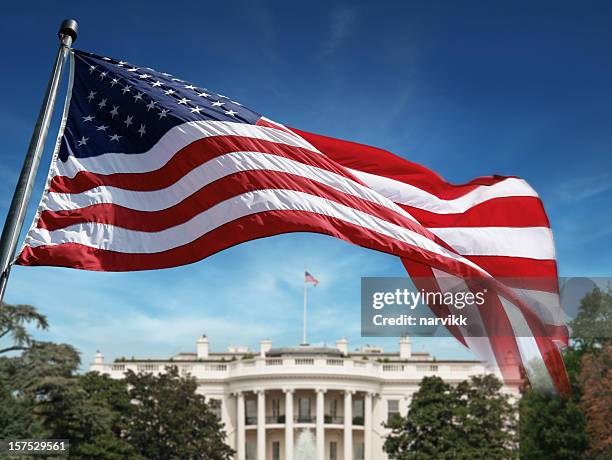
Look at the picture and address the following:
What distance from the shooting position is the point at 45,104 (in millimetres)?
6043

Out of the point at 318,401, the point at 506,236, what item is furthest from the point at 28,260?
the point at 318,401

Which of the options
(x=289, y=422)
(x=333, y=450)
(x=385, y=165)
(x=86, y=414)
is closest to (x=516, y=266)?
(x=385, y=165)

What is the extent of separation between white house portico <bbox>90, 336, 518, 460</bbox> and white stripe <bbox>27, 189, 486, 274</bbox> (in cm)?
5122

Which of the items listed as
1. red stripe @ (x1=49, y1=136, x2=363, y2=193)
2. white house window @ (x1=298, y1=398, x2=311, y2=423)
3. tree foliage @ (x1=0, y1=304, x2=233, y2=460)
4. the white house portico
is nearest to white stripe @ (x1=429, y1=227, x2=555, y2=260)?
red stripe @ (x1=49, y1=136, x2=363, y2=193)

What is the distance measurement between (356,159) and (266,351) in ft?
194

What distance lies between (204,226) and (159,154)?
83 cm

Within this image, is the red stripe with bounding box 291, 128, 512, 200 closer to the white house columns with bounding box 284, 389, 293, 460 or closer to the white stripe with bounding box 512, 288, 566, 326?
the white stripe with bounding box 512, 288, 566, 326

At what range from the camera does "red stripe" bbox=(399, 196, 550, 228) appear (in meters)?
8.27

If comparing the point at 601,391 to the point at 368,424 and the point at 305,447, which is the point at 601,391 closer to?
the point at 305,447

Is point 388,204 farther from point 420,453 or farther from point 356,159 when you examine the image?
point 420,453

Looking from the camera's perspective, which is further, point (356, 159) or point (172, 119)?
point (356, 159)

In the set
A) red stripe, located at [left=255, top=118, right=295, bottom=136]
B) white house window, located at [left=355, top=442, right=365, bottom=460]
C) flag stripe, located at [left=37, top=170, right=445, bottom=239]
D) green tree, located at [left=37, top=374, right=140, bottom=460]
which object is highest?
red stripe, located at [left=255, top=118, right=295, bottom=136]

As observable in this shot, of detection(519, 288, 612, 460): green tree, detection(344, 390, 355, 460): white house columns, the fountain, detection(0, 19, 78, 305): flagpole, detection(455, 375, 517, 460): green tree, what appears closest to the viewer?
detection(0, 19, 78, 305): flagpole

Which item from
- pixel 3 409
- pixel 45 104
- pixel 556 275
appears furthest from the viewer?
pixel 3 409
